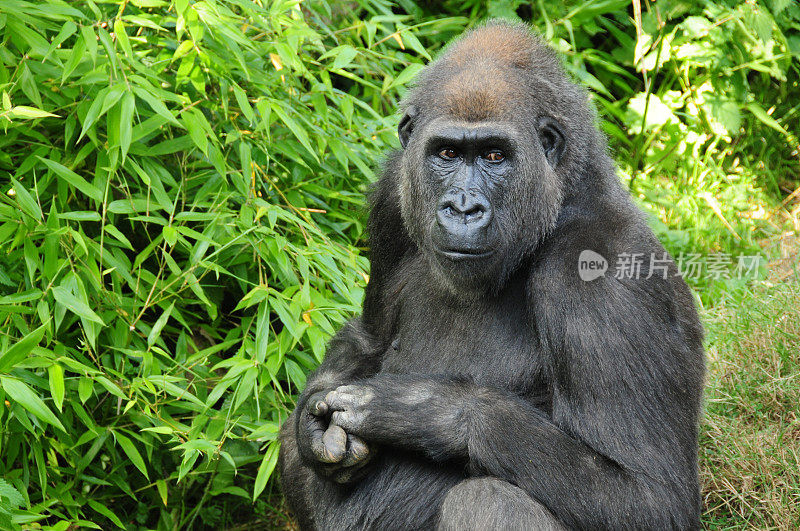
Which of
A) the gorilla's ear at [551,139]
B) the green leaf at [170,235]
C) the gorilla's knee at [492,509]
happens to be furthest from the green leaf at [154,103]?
the gorilla's knee at [492,509]

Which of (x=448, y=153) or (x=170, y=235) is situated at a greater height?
(x=448, y=153)

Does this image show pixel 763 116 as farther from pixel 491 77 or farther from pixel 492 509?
pixel 492 509

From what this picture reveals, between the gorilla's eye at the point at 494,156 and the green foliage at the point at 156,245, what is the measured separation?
1.22 meters

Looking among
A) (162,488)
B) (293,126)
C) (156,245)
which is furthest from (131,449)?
(293,126)

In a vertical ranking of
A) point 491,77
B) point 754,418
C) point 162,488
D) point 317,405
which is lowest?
point 162,488

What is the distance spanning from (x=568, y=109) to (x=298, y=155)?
178 centimetres

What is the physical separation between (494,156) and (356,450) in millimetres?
1083

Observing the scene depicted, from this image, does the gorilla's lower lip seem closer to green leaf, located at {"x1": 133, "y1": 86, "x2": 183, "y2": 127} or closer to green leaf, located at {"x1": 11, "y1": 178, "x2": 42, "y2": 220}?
green leaf, located at {"x1": 133, "y1": 86, "x2": 183, "y2": 127}

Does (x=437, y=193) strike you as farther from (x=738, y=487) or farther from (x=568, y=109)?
(x=738, y=487)

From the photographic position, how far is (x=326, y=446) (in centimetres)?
320

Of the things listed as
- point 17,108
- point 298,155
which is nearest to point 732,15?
point 298,155

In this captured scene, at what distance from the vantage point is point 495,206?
325cm

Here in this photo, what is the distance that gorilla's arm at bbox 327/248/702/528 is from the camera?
3006 mm


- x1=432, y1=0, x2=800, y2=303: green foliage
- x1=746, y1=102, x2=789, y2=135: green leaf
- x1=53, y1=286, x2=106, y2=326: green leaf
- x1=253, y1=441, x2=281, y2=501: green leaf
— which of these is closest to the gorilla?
x1=253, y1=441, x2=281, y2=501: green leaf
